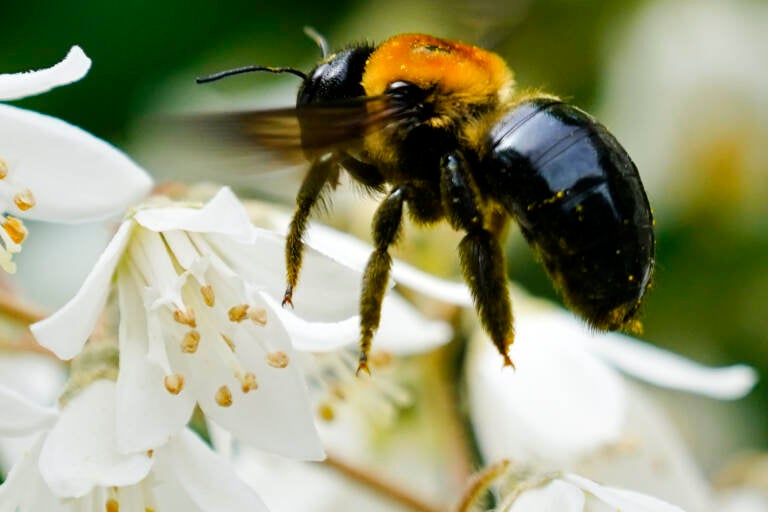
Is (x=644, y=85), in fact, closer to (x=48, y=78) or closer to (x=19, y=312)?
(x=19, y=312)

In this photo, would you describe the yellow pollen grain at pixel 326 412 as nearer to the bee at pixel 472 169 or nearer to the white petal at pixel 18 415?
the bee at pixel 472 169

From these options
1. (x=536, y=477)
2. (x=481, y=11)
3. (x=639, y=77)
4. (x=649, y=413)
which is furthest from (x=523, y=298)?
(x=639, y=77)

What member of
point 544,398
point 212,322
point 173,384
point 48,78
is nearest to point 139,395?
point 173,384

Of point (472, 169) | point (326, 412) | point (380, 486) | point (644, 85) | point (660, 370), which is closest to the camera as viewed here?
point (472, 169)

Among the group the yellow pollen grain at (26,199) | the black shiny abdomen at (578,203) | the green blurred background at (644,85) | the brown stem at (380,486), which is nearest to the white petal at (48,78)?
the yellow pollen grain at (26,199)

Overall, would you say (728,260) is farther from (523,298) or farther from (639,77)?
(523,298)

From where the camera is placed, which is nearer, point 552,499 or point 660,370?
point 552,499
